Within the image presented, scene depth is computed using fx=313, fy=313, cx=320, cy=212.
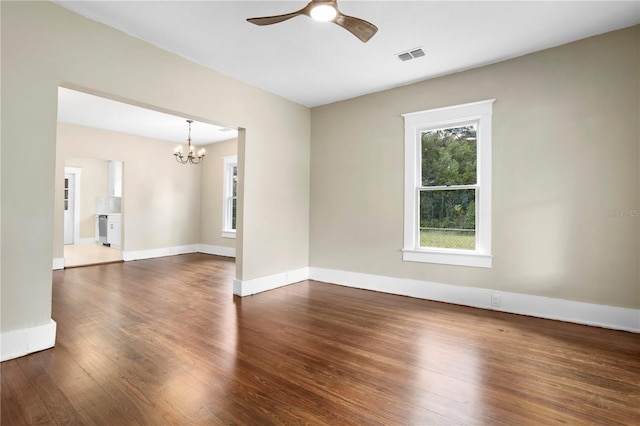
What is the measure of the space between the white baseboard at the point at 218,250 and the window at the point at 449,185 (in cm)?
476

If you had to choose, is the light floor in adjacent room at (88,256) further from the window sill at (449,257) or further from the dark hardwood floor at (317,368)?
the window sill at (449,257)

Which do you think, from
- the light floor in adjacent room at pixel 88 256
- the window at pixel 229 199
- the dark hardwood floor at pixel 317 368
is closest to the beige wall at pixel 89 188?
the light floor in adjacent room at pixel 88 256

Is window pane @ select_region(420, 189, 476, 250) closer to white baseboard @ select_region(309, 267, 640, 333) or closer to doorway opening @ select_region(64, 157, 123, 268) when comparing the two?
white baseboard @ select_region(309, 267, 640, 333)

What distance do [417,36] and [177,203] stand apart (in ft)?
22.5

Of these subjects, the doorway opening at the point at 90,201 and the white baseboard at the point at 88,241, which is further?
the white baseboard at the point at 88,241

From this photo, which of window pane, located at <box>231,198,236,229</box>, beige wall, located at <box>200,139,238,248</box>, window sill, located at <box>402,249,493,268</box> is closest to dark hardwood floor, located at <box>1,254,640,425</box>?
window sill, located at <box>402,249,493,268</box>

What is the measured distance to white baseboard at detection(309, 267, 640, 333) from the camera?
120 inches

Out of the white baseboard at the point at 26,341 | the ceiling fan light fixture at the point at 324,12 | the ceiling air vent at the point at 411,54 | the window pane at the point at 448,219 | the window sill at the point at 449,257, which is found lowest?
the white baseboard at the point at 26,341

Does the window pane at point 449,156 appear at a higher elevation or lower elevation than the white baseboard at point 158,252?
higher

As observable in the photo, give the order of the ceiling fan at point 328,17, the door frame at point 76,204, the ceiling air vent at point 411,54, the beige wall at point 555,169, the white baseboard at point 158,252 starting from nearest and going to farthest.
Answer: the ceiling fan at point 328,17, the beige wall at point 555,169, the ceiling air vent at point 411,54, the white baseboard at point 158,252, the door frame at point 76,204

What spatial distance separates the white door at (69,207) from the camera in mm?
9742

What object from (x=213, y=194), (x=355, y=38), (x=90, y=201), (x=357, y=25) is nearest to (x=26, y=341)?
(x=357, y=25)

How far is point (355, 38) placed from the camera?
3156mm

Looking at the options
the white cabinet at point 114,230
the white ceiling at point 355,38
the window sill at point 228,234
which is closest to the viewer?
the white ceiling at point 355,38
